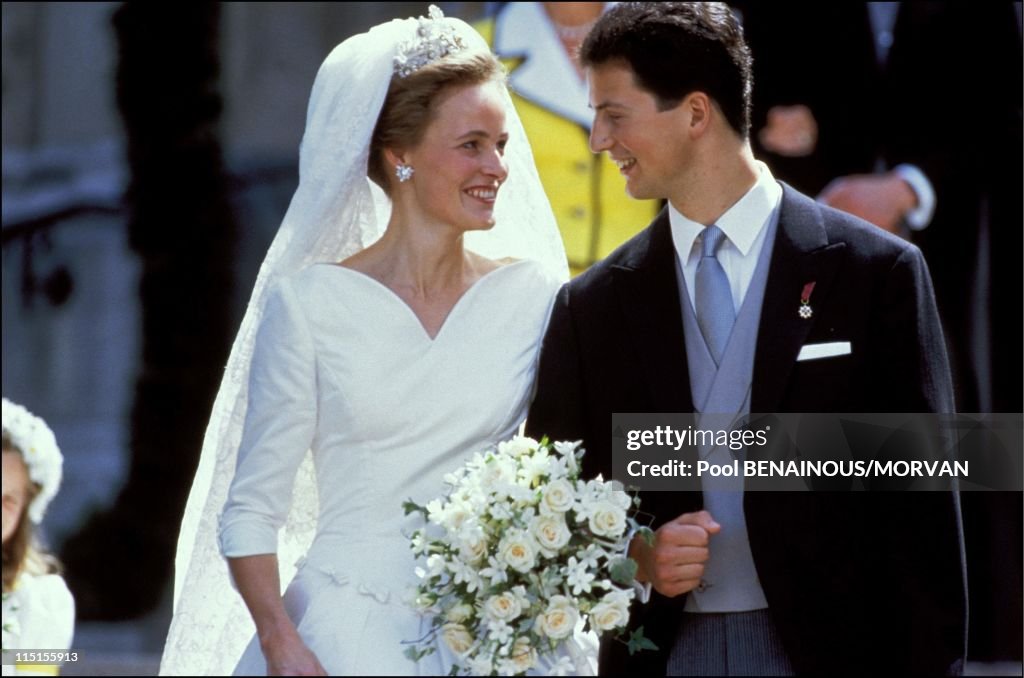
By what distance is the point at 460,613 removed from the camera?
10.2ft

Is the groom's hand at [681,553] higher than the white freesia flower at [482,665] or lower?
higher

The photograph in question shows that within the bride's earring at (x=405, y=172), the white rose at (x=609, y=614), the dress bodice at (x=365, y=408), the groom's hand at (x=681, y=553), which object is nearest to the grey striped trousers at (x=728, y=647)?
the groom's hand at (x=681, y=553)

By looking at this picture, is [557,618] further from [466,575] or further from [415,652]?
[415,652]

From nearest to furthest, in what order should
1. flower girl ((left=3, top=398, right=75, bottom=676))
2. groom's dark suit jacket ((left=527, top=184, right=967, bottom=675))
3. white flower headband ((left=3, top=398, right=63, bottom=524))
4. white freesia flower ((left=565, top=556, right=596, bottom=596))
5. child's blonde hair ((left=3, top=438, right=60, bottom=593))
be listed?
white freesia flower ((left=565, top=556, right=596, bottom=596))
groom's dark suit jacket ((left=527, top=184, right=967, bottom=675))
flower girl ((left=3, top=398, right=75, bottom=676))
child's blonde hair ((left=3, top=438, right=60, bottom=593))
white flower headband ((left=3, top=398, right=63, bottom=524))

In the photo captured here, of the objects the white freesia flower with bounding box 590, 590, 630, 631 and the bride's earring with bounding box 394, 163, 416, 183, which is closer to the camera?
the white freesia flower with bounding box 590, 590, 630, 631

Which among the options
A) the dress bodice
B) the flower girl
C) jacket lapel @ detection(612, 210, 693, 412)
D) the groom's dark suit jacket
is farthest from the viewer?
the flower girl

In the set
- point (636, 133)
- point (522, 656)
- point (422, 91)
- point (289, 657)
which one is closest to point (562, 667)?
point (522, 656)

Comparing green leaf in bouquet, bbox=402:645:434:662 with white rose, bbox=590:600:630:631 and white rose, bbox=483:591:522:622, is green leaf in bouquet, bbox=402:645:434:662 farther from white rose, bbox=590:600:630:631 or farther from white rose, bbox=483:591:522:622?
white rose, bbox=590:600:630:631

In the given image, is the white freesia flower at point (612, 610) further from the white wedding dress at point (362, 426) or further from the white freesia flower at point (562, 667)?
the white wedding dress at point (362, 426)

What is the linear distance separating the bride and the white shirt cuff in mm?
1502

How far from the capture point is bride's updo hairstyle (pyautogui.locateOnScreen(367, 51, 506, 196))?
363cm

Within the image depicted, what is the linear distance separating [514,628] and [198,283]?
2909mm

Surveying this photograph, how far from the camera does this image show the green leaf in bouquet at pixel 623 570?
3.06 m

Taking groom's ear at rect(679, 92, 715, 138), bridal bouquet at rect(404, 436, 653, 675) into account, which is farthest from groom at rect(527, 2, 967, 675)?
bridal bouquet at rect(404, 436, 653, 675)
